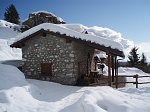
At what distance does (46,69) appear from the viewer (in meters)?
17.5

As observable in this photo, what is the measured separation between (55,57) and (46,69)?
114 centimetres

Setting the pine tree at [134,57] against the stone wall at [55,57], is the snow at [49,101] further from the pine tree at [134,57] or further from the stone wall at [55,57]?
the pine tree at [134,57]

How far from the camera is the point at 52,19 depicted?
3403 centimetres

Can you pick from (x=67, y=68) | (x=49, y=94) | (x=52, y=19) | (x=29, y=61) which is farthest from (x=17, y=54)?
(x=49, y=94)

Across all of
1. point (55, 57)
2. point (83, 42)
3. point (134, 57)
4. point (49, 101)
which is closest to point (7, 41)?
point (55, 57)

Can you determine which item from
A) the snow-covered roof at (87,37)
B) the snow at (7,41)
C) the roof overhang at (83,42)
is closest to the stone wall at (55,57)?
the roof overhang at (83,42)

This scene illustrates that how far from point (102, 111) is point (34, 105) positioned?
285 cm

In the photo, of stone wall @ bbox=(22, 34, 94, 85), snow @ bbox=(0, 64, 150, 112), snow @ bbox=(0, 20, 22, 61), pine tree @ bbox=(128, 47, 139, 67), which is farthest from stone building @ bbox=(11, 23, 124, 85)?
pine tree @ bbox=(128, 47, 139, 67)

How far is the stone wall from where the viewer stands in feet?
55.2

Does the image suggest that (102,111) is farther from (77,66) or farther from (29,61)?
(29,61)

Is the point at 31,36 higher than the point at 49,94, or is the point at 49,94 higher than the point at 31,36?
the point at 31,36

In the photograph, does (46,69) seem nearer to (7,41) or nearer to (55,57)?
(55,57)

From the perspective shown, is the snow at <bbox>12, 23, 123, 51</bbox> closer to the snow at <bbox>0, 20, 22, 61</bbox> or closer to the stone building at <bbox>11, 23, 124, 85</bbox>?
the stone building at <bbox>11, 23, 124, 85</bbox>

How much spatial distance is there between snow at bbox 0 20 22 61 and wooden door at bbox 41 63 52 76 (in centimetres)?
870
